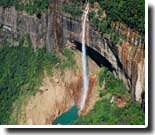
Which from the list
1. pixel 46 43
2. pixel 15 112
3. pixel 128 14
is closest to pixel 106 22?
pixel 128 14

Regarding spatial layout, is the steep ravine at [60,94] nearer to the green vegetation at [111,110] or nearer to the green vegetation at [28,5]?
the green vegetation at [111,110]

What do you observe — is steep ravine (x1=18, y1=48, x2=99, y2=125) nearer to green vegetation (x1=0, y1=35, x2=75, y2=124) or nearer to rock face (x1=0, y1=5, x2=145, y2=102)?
green vegetation (x1=0, y1=35, x2=75, y2=124)

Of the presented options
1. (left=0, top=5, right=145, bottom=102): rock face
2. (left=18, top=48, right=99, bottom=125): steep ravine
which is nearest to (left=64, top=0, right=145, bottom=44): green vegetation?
(left=0, top=5, right=145, bottom=102): rock face

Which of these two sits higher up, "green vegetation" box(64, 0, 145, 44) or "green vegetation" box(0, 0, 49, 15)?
"green vegetation" box(0, 0, 49, 15)

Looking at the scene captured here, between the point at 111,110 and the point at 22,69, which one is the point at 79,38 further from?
the point at 111,110

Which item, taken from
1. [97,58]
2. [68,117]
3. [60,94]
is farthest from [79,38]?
[68,117]

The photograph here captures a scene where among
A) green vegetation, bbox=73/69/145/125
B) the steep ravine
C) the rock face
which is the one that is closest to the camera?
green vegetation, bbox=73/69/145/125

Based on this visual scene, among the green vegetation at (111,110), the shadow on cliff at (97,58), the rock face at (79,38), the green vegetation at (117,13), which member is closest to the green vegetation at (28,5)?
the rock face at (79,38)
